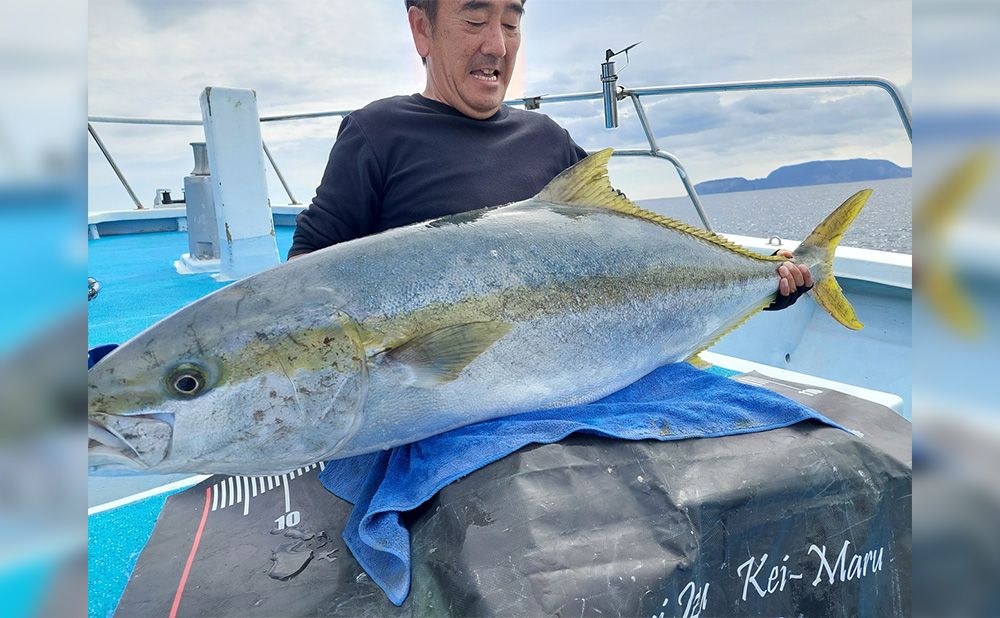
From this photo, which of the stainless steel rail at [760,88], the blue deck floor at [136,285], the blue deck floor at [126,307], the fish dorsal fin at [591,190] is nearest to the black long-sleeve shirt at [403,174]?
the fish dorsal fin at [591,190]

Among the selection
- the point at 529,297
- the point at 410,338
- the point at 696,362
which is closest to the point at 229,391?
the point at 410,338

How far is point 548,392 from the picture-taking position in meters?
1.47

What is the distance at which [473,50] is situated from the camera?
2.02 meters

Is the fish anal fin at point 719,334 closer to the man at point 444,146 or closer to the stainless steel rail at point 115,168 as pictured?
the man at point 444,146

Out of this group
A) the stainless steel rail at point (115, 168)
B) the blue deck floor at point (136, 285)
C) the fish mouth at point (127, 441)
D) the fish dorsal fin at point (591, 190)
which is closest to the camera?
the fish mouth at point (127, 441)

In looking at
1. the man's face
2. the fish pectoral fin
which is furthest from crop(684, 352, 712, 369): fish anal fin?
the man's face

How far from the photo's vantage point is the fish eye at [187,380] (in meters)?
1.13

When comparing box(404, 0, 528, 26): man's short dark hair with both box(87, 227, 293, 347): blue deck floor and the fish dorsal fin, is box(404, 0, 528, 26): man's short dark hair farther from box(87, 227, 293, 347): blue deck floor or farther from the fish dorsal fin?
box(87, 227, 293, 347): blue deck floor

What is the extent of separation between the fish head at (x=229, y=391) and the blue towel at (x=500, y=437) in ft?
0.57

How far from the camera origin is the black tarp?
43.6 inches

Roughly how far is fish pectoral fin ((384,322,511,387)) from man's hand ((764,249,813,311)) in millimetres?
1109

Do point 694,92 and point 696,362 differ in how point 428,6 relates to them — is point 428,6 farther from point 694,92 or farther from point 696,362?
point 694,92
